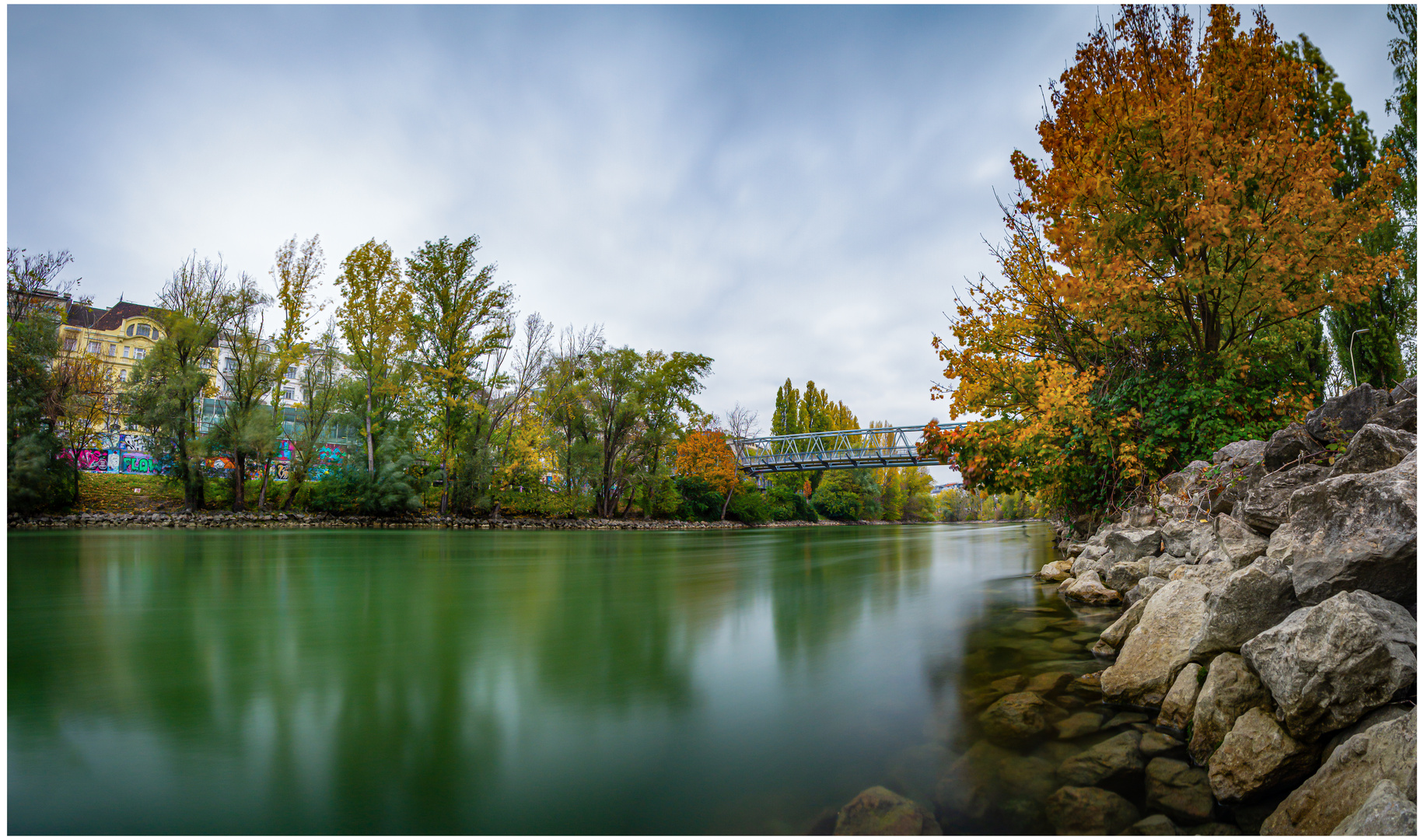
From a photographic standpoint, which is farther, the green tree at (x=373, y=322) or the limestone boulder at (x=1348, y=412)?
the green tree at (x=373, y=322)

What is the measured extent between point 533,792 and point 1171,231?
28.5 ft

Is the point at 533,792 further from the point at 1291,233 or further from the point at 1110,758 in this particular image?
the point at 1291,233

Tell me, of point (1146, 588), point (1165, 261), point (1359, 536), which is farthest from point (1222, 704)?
point (1165, 261)

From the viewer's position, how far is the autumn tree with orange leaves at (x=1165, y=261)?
653 cm

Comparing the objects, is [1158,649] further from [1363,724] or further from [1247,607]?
[1363,724]

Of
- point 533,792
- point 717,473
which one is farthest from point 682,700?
point 717,473

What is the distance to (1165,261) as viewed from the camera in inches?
301

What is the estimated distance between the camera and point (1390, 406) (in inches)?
153

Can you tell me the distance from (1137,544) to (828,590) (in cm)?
355

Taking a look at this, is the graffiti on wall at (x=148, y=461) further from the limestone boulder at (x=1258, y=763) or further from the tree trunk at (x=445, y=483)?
the limestone boulder at (x=1258, y=763)

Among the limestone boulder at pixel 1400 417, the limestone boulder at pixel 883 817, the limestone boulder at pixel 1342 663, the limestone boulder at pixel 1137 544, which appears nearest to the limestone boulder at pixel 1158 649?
the limestone boulder at pixel 1342 663

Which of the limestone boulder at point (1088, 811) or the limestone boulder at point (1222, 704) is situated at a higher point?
the limestone boulder at point (1222, 704)

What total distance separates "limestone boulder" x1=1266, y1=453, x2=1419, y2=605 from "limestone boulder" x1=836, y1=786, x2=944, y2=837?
2.08 meters

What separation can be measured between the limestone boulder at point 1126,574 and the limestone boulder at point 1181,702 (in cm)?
334
